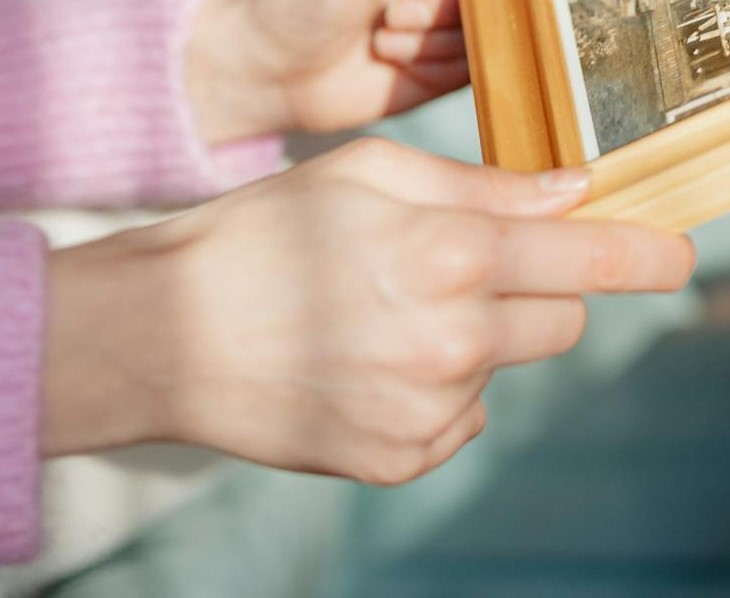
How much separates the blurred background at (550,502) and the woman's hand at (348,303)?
0.73 ft

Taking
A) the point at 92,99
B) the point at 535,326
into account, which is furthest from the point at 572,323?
the point at 92,99

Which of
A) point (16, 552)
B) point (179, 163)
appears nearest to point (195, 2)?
point (179, 163)

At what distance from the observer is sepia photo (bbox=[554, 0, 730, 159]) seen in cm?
37

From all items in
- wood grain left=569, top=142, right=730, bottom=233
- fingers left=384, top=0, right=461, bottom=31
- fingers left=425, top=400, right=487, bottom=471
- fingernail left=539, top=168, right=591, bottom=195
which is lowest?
fingers left=425, top=400, right=487, bottom=471

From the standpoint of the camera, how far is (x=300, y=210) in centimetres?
36

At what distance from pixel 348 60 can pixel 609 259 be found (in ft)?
0.83

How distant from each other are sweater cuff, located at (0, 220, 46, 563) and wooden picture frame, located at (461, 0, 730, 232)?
0.70 ft

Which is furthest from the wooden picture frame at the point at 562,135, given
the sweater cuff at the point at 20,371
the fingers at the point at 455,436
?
the sweater cuff at the point at 20,371

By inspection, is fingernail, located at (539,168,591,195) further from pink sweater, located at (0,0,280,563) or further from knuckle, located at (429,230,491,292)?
pink sweater, located at (0,0,280,563)

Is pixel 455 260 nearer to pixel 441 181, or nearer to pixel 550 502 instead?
pixel 441 181

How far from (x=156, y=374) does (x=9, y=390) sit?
7cm

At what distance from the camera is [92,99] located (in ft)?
1.70

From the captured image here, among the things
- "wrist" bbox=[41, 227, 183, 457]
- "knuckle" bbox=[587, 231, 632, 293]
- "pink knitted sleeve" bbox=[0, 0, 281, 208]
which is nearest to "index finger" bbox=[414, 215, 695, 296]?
"knuckle" bbox=[587, 231, 632, 293]

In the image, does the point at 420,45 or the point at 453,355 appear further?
the point at 420,45
